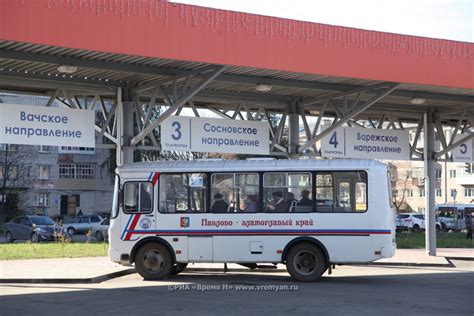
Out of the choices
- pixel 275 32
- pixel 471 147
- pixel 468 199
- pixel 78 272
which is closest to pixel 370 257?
pixel 275 32

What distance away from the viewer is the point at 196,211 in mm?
18453

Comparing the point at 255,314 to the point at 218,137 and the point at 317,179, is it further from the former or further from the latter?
the point at 218,137

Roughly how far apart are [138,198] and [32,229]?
23.1m

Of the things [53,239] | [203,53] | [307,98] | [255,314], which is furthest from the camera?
[53,239]

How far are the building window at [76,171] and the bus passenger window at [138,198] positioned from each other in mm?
58537

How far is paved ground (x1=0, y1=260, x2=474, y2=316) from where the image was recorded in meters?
13.0

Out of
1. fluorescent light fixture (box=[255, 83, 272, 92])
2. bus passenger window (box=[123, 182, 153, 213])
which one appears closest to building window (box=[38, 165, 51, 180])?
fluorescent light fixture (box=[255, 83, 272, 92])

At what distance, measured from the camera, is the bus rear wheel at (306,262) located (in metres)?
17.9

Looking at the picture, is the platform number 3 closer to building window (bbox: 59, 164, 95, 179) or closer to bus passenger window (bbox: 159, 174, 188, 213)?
bus passenger window (bbox: 159, 174, 188, 213)

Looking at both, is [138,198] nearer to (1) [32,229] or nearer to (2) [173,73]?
(2) [173,73]

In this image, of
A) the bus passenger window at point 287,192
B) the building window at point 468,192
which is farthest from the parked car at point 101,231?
the building window at point 468,192

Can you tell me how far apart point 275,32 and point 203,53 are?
2095 mm

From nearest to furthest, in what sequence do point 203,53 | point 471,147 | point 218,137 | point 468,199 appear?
1. point 203,53
2. point 218,137
3. point 471,147
4. point 468,199

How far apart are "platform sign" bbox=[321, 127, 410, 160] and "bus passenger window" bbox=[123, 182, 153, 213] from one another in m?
6.75
